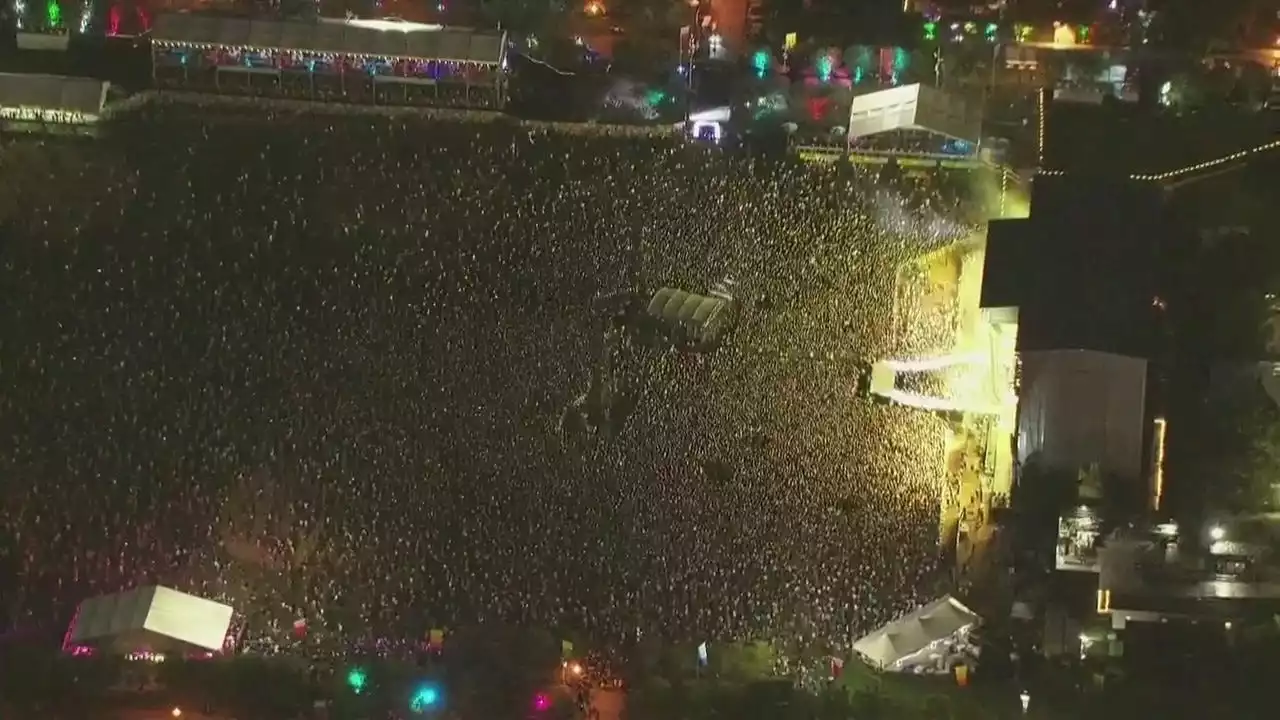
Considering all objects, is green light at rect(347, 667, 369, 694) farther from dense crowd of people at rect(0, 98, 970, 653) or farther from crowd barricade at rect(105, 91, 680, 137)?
crowd barricade at rect(105, 91, 680, 137)

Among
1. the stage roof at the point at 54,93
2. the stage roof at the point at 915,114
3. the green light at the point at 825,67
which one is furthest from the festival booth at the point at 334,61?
the stage roof at the point at 915,114

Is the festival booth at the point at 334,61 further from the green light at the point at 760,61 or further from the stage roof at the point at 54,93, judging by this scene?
the green light at the point at 760,61

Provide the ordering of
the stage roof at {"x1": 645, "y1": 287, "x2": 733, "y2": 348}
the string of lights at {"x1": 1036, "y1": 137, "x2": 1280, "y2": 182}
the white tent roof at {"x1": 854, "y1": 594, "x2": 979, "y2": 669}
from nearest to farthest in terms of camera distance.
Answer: the white tent roof at {"x1": 854, "y1": 594, "x2": 979, "y2": 669} < the stage roof at {"x1": 645, "y1": 287, "x2": 733, "y2": 348} < the string of lights at {"x1": 1036, "y1": 137, "x2": 1280, "y2": 182}

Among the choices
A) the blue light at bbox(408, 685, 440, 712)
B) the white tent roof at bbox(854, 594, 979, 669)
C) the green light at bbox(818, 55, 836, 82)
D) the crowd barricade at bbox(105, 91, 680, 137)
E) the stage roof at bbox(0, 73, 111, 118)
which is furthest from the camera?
the green light at bbox(818, 55, 836, 82)

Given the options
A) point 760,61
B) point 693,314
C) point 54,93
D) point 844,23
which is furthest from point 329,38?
point 844,23

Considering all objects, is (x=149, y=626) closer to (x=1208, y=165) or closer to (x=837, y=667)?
(x=837, y=667)

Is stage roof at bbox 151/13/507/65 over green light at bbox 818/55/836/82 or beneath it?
beneath

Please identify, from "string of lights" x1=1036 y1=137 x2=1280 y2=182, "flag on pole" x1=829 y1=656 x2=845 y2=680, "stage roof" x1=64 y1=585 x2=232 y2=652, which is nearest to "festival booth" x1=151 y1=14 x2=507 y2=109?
"stage roof" x1=64 y1=585 x2=232 y2=652

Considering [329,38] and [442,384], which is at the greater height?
[329,38]
